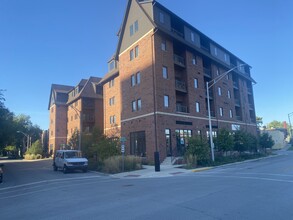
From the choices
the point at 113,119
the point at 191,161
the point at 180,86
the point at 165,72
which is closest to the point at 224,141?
the point at 191,161

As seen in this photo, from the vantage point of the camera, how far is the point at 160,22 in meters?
28.7

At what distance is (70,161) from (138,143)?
8.94 metres

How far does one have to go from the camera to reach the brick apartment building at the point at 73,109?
148ft

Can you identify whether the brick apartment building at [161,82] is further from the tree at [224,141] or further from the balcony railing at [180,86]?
the tree at [224,141]

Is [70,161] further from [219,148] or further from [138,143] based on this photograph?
[219,148]

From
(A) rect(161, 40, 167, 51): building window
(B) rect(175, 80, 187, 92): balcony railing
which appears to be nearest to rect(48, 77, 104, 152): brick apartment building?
(B) rect(175, 80, 187, 92): balcony railing

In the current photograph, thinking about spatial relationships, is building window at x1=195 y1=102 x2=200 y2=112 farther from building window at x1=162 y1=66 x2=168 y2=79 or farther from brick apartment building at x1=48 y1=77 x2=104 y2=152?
brick apartment building at x1=48 y1=77 x2=104 y2=152

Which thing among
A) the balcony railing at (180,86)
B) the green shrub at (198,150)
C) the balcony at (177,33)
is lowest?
the green shrub at (198,150)

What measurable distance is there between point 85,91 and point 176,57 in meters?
21.2

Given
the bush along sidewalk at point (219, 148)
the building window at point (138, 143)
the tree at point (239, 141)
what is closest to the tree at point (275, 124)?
the bush along sidewalk at point (219, 148)

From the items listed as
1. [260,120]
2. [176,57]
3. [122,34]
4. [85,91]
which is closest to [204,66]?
[176,57]

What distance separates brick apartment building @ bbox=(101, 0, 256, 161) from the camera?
88.8 feet

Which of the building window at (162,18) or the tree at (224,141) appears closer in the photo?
the tree at (224,141)

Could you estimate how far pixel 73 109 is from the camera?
164 ft
